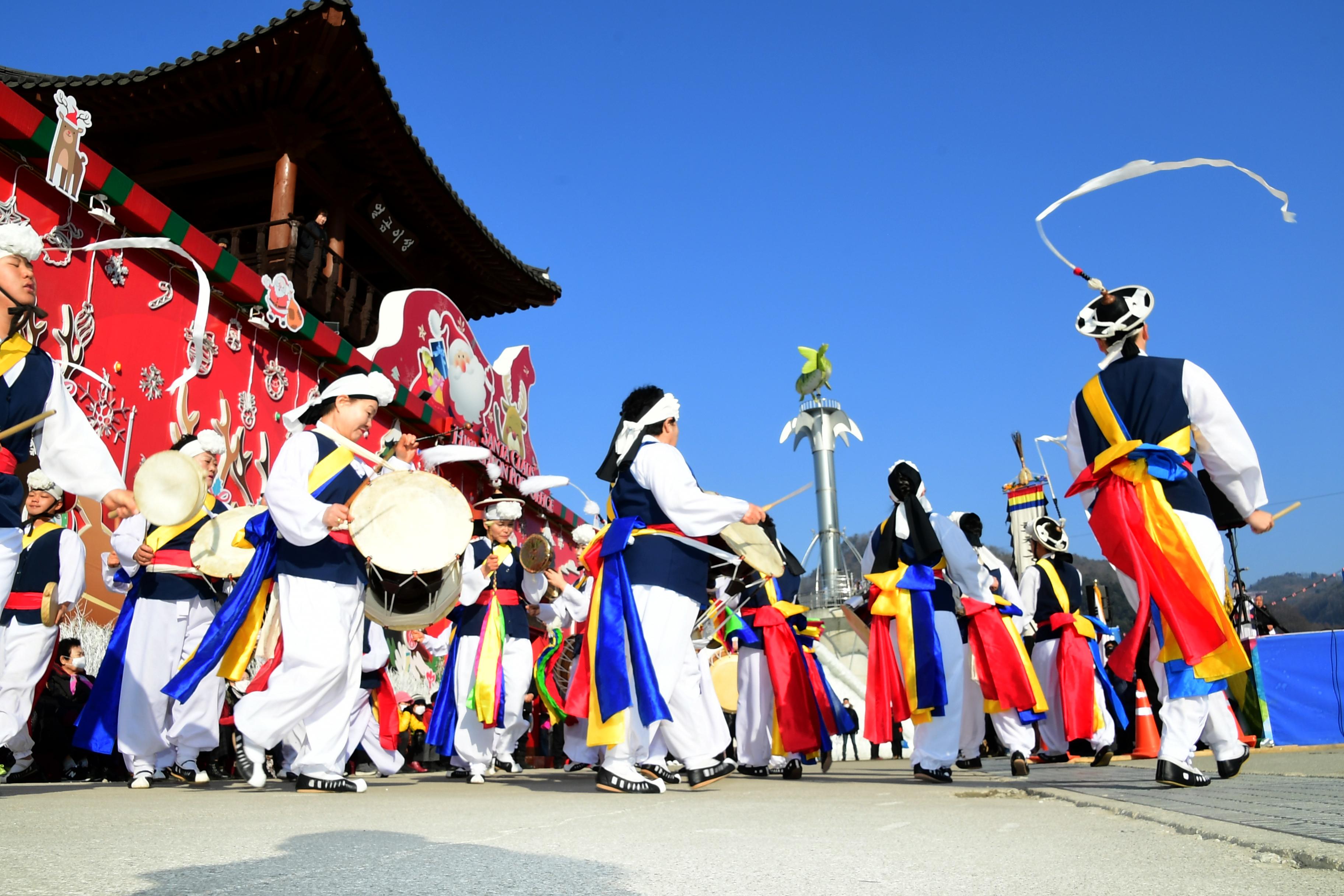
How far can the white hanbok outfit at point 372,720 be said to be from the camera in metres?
5.27

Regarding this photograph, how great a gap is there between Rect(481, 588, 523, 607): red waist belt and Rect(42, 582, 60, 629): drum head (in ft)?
7.55

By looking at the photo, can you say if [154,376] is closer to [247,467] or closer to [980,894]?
[247,467]

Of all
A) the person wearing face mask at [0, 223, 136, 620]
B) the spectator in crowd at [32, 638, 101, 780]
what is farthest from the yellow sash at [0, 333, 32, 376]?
the spectator in crowd at [32, 638, 101, 780]

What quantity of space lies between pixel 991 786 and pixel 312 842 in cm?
310

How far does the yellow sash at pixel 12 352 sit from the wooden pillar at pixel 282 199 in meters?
6.75

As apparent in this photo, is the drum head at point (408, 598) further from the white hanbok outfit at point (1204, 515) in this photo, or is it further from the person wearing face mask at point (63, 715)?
the person wearing face mask at point (63, 715)

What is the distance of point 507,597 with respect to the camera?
5.97 metres

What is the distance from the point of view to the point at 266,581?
406cm

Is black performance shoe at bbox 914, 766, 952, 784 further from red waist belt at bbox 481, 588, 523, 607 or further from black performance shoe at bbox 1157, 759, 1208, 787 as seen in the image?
red waist belt at bbox 481, 588, 523, 607

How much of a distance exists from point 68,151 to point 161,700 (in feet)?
11.1

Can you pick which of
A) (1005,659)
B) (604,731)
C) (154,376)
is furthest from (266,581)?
(1005,659)

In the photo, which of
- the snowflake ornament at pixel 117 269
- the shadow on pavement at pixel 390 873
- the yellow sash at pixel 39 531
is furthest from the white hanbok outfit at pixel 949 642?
the snowflake ornament at pixel 117 269

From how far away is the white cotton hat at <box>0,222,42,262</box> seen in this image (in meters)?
3.21

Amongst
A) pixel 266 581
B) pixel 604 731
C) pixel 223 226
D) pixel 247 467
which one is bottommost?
pixel 604 731
